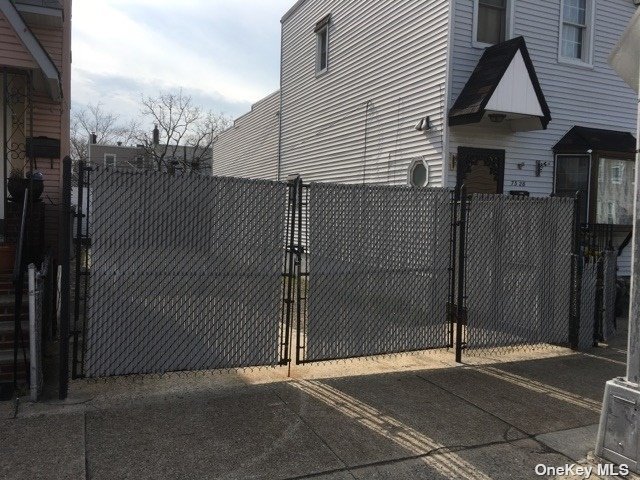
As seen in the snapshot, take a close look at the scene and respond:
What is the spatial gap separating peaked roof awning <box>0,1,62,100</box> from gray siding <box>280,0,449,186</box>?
6132mm

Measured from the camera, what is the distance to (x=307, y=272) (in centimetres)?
541

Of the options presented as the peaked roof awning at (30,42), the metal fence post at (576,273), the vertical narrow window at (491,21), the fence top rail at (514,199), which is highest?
the vertical narrow window at (491,21)

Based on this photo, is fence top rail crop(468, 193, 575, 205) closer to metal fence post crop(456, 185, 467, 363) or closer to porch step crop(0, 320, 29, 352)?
metal fence post crop(456, 185, 467, 363)

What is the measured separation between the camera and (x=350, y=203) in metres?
5.66

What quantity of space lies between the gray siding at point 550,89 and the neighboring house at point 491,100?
0.02 m

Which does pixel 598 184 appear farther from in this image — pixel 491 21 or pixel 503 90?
pixel 491 21

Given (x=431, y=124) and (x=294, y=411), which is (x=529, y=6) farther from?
(x=294, y=411)

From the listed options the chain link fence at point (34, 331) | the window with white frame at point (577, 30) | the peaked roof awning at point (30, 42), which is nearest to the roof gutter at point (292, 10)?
the window with white frame at point (577, 30)

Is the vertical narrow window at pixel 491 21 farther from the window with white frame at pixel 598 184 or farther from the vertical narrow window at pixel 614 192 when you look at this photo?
the vertical narrow window at pixel 614 192

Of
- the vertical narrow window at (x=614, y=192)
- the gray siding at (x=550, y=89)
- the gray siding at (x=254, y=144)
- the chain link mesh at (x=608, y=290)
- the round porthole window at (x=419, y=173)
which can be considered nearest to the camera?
the chain link mesh at (x=608, y=290)

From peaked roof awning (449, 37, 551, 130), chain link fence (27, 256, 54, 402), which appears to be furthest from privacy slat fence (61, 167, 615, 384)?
peaked roof awning (449, 37, 551, 130)

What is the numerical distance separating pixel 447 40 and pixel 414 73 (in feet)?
3.47

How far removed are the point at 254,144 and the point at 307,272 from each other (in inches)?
595

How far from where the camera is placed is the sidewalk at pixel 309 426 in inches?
148
